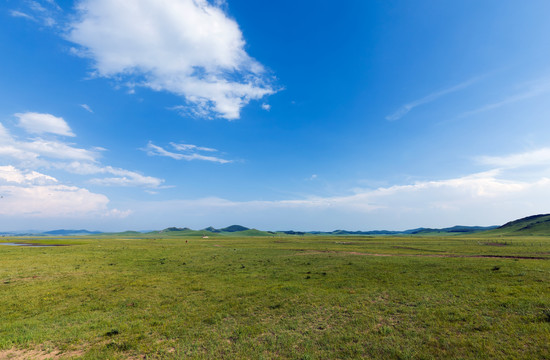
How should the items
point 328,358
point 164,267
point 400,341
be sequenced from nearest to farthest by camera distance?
point 328,358
point 400,341
point 164,267

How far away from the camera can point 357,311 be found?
1791 centimetres

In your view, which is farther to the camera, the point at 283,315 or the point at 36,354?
the point at 283,315

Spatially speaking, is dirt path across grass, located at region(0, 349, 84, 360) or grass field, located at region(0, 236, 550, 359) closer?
dirt path across grass, located at region(0, 349, 84, 360)

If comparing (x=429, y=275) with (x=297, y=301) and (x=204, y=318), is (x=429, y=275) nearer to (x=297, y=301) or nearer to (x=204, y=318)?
(x=297, y=301)

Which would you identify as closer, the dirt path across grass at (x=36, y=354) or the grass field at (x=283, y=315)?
the dirt path across grass at (x=36, y=354)

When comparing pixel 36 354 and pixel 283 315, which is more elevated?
pixel 283 315

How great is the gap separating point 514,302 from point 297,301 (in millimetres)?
17729

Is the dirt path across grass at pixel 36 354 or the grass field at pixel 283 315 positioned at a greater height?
the grass field at pixel 283 315

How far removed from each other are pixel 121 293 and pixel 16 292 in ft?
35.9

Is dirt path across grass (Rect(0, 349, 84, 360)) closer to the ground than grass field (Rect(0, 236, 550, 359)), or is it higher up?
closer to the ground

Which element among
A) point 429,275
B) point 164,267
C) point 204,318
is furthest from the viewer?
point 164,267

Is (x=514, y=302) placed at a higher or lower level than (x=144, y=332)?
higher

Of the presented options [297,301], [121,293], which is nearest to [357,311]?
[297,301]

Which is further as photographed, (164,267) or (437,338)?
(164,267)
